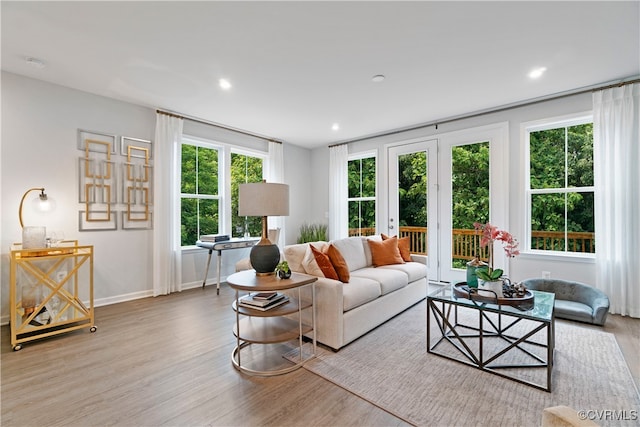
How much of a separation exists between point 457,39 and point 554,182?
262 cm

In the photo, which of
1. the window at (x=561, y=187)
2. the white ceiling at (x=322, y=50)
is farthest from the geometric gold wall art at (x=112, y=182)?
the window at (x=561, y=187)

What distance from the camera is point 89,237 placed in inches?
143

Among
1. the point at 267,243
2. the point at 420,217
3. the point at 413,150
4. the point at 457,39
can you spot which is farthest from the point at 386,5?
the point at 420,217

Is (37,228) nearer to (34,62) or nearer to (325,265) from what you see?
(34,62)

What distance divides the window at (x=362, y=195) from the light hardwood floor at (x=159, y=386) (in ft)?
11.5

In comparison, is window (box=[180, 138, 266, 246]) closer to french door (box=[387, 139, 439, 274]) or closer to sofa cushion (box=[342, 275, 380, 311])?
french door (box=[387, 139, 439, 274])

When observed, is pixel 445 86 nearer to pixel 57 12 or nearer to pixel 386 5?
pixel 386 5

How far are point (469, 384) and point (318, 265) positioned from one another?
4.61 ft

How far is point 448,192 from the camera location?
4684mm

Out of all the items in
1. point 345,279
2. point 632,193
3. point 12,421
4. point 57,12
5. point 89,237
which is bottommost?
point 12,421

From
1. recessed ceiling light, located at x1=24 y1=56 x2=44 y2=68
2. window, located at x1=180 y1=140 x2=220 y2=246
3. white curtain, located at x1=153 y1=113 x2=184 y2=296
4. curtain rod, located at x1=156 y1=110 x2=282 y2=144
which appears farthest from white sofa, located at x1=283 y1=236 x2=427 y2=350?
recessed ceiling light, located at x1=24 y1=56 x2=44 y2=68

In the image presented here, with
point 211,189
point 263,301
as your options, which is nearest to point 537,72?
point 263,301

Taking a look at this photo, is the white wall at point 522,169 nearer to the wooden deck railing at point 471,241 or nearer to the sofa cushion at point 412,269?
the wooden deck railing at point 471,241

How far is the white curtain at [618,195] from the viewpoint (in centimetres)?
326
